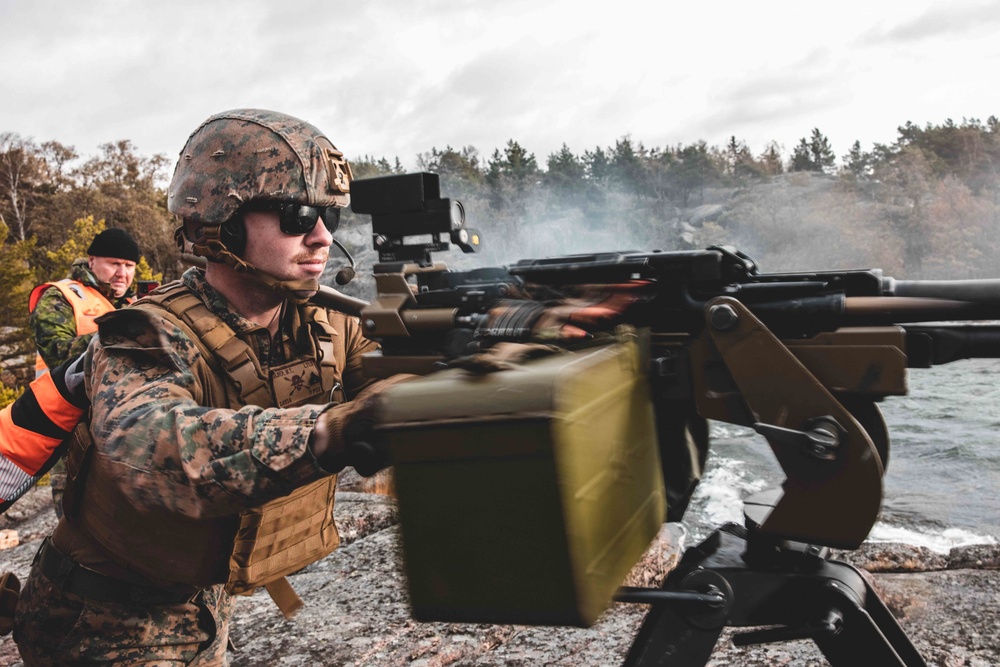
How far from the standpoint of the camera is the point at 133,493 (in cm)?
167

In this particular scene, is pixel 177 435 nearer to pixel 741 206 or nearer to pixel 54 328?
pixel 54 328

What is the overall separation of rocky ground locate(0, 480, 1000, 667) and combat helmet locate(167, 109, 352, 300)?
41.3 inches

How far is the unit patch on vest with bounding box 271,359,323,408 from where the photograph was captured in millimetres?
2207

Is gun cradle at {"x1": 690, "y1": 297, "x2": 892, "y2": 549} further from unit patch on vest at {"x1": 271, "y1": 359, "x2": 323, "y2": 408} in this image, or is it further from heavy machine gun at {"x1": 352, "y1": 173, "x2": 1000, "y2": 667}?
unit patch on vest at {"x1": 271, "y1": 359, "x2": 323, "y2": 408}

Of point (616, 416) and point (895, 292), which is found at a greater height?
point (895, 292)

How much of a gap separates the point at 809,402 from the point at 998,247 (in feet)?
52.4

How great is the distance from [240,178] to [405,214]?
0.49 m

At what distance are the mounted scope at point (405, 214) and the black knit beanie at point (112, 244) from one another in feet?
14.8

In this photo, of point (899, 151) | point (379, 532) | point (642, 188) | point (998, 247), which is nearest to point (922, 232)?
point (998, 247)

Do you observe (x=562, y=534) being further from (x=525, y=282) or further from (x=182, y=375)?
(x=182, y=375)

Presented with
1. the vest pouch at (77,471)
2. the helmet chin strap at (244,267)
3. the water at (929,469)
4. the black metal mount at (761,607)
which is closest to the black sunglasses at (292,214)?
the helmet chin strap at (244,267)

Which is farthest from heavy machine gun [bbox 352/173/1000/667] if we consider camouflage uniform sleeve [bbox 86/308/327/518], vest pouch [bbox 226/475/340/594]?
vest pouch [bbox 226/475/340/594]

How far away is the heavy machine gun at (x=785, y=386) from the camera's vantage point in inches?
64.8

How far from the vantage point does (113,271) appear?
241 inches
